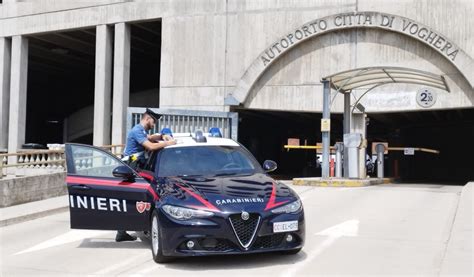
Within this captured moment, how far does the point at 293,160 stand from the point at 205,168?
3058 centimetres

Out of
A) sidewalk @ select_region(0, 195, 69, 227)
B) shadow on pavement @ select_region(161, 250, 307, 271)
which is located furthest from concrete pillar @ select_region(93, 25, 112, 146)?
shadow on pavement @ select_region(161, 250, 307, 271)

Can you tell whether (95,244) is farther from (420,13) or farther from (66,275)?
(420,13)

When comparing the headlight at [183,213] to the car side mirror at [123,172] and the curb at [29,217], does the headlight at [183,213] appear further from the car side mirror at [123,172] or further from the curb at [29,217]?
the curb at [29,217]

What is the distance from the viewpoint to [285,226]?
573 centimetres

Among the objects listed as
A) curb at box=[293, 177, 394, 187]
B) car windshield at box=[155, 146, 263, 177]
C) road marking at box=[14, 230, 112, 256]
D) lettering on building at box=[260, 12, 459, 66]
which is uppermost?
lettering on building at box=[260, 12, 459, 66]

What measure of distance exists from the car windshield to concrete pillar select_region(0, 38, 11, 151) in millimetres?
20314

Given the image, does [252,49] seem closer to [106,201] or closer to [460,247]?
[106,201]

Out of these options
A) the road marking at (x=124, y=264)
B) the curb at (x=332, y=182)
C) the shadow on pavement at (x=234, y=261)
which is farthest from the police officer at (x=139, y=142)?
the curb at (x=332, y=182)

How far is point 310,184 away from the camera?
49.7ft

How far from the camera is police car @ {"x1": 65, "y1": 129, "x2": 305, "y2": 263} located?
5.54 metres

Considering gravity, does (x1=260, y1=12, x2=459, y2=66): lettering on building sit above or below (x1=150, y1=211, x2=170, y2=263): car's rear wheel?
above

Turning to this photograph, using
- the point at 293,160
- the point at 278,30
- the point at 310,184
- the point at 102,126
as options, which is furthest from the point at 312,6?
the point at 293,160

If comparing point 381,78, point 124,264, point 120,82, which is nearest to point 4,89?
point 120,82

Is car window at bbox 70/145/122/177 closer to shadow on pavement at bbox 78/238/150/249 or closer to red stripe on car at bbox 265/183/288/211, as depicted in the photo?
shadow on pavement at bbox 78/238/150/249
